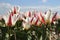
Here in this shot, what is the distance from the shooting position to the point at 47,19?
1811 millimetres

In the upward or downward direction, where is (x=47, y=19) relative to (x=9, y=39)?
upward

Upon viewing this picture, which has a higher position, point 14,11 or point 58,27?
point 14,11

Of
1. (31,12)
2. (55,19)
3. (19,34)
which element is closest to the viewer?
(19,34)

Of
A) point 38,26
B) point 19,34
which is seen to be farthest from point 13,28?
point 38,26

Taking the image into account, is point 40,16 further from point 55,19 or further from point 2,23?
point 2,23

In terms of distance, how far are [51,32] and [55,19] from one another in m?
0.15

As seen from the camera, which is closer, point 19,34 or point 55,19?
point 19,34

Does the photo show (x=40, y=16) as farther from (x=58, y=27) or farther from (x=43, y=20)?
(x=58, y=27)

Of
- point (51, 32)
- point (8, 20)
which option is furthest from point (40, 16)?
point (8, 20)

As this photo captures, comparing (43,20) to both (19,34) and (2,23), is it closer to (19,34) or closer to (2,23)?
(19,34)

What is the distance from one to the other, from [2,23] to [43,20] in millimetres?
366

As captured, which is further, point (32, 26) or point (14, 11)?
point (14, 11)

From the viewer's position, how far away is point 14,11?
2.03m

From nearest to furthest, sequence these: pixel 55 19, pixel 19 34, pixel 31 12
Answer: pixel 19 34
pixel 55 19
pixel 31 12
